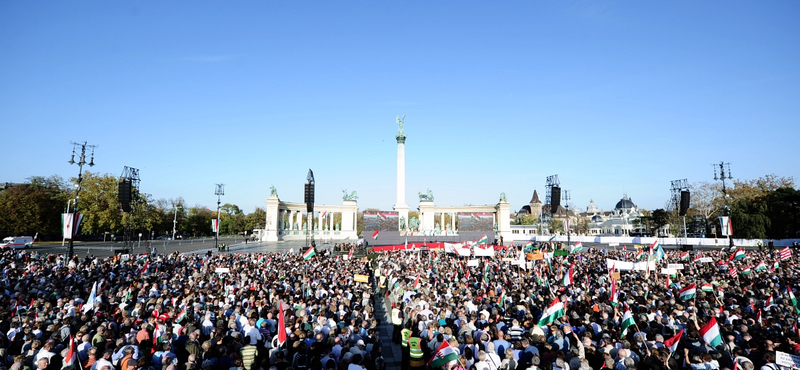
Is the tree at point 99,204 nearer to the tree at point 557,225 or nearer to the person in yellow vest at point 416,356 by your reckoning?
the person in yellow vest at point 416,356

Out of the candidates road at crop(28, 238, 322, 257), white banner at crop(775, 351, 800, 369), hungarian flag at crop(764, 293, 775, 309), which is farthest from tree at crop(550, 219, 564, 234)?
white banner at crop(775, 351, 800, 369)

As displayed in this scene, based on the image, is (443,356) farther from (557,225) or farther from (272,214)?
(557,225)

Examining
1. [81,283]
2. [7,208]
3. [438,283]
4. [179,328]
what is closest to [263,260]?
[81,283]

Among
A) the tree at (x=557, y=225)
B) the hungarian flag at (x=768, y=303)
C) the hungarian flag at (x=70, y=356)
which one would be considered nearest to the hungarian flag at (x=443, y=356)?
the hungarian flag at (x=70, y=356)

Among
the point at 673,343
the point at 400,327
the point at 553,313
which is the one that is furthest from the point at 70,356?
the point at 673,343

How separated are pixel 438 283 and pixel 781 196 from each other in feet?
221

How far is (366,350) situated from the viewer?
28.0ft

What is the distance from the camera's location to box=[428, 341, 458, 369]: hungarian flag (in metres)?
7.19

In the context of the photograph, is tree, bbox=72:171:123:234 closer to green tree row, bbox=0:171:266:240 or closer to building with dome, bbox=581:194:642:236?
green tree row, bbox=0:171:266:240

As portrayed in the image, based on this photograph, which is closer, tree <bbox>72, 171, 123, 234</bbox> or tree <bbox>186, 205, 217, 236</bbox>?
tree <bbox>72, 171, 123, 234</bbox>

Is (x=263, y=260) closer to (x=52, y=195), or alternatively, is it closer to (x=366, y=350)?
(x=366, y=350)

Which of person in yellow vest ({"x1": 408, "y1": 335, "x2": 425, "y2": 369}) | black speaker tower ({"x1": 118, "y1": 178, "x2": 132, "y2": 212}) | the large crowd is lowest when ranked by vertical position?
person in yellow vest ({"x1": 408, "y1": 335, "x2": 425, "y2": 369})

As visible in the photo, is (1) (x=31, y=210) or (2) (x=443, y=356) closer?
(2) (x=443, y=356)

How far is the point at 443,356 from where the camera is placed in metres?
7.27
